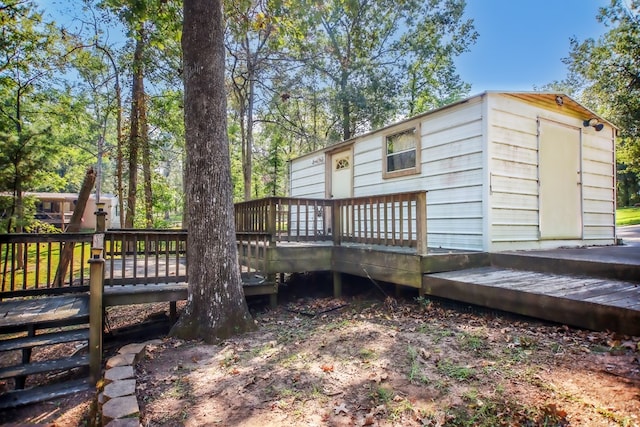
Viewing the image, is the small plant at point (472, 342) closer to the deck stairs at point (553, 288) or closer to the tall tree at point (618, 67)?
the deck stairs at point (553, 288)

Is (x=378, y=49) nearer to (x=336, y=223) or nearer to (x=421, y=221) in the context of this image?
(x=336, y=223)

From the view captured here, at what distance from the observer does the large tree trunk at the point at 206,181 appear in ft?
13.3

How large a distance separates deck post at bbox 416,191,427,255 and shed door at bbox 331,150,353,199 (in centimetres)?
366

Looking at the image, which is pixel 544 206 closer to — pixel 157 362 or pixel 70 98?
pixel 157 362

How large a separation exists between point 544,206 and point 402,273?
3.07 metres

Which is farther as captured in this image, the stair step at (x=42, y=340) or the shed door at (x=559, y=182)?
the shed door at (x=559, y=182)

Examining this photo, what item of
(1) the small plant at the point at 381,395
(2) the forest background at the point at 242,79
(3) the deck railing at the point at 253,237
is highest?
(2) the forest background at the point at 242,79

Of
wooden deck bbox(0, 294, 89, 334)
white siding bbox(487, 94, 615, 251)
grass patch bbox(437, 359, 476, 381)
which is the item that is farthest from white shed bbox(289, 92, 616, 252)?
wooden deck bbox(0, 294, 89, 334)

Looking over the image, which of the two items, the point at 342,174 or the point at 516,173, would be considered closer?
the point at 516,173

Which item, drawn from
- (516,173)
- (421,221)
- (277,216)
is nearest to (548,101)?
(516,173)

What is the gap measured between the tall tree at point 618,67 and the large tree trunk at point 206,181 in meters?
18.4

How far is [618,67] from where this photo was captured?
15359mm

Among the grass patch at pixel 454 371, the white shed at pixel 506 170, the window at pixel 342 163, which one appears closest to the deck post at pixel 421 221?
the white shed at pixel 506 170

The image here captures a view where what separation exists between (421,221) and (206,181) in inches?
110
